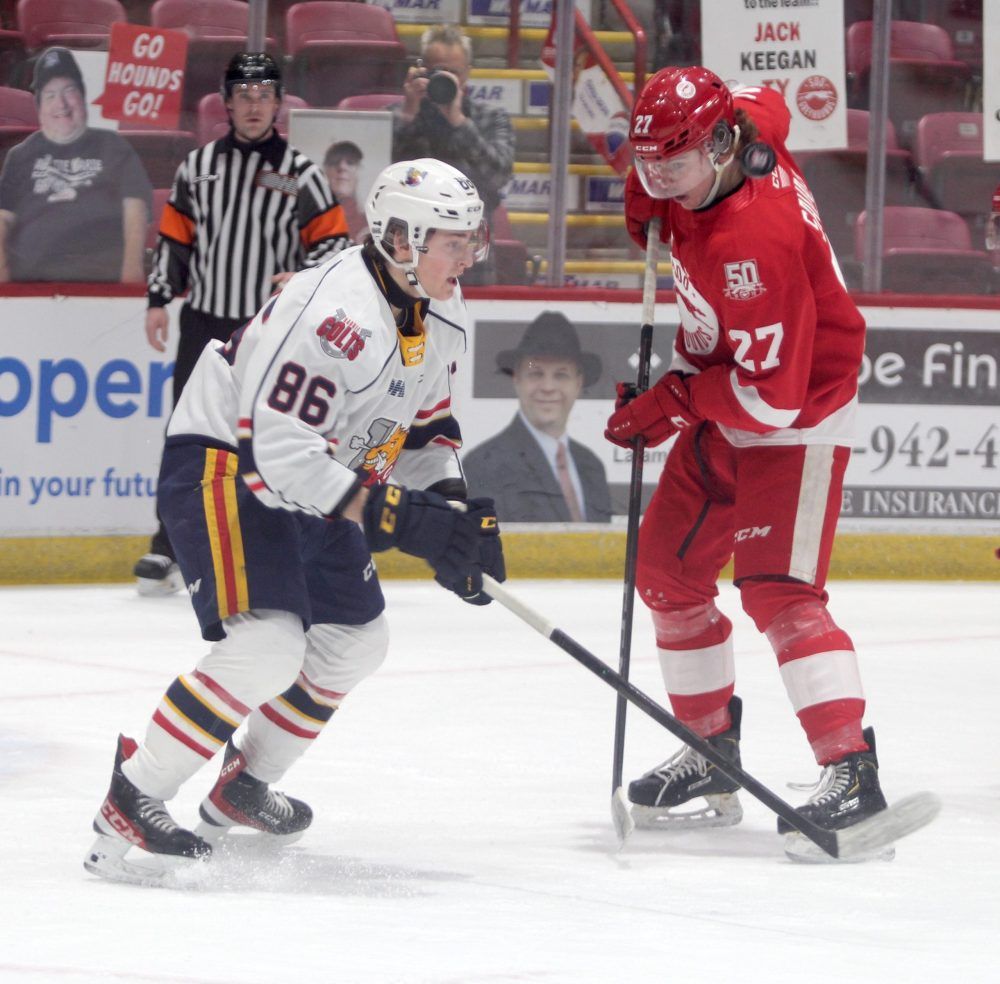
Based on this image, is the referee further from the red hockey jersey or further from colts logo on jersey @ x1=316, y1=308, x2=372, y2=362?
colts logo on jersey @ x1=316, y1=308, x2=372, y2=362

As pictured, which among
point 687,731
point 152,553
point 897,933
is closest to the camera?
point 897,933

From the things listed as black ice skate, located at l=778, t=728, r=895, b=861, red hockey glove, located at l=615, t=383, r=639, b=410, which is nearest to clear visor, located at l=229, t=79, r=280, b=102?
red hockey glove, located at l=615, t=383, r=639, b=410

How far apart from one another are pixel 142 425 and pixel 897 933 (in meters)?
3.87

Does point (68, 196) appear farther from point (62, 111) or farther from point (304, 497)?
point (304, 497)

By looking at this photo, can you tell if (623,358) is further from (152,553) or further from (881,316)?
(152,553)

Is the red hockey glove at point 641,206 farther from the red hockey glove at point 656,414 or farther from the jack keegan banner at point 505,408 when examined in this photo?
the jack keegan banner at point 505,408

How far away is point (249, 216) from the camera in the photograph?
5.43 metres

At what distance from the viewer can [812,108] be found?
6.40 metres

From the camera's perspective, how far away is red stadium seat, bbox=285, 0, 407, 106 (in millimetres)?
6078

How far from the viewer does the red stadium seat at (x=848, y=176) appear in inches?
252

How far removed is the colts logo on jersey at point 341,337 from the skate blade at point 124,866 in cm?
71

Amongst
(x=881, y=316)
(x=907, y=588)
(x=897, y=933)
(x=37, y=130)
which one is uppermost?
(x=37, y=130)

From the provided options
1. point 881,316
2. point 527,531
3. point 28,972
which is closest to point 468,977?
point 28,972

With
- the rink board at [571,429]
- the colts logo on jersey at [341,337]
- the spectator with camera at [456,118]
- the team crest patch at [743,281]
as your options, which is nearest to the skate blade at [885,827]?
the team crest patch at [743,281]
